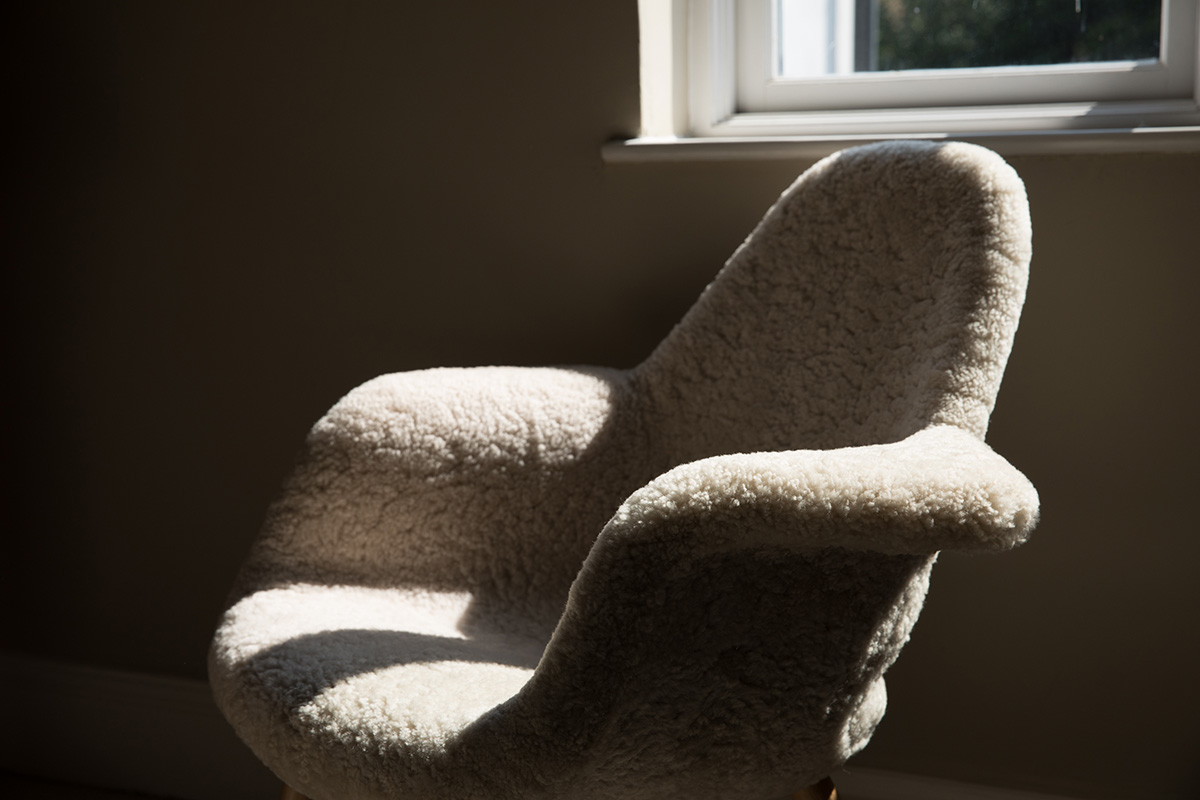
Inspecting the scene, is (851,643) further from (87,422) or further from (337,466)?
(87,422)

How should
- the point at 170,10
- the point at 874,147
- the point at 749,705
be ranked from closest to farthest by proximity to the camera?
the point at 749,705
the point at 874,147
the point at 170,10

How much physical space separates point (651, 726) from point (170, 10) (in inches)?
47.9

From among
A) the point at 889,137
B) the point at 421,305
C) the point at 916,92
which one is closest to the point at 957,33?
the point at 916,92

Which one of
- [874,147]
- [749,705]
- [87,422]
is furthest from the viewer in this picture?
[87,422]

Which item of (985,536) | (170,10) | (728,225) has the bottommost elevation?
(985,536)

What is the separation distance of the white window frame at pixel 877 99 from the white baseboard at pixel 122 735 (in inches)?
40.7

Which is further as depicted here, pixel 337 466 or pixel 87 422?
pixel 87 422

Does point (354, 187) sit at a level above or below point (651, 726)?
above

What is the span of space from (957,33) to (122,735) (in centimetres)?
156

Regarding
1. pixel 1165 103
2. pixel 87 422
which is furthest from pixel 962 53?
pixel 87 422

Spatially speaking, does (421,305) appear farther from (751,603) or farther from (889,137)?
(751,603)

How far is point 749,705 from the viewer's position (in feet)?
2.37

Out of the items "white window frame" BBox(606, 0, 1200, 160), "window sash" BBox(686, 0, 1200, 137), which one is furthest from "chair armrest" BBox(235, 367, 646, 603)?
"window sash" BBox(686, 0, 1200, 137)

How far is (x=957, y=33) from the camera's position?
1.29 metres
